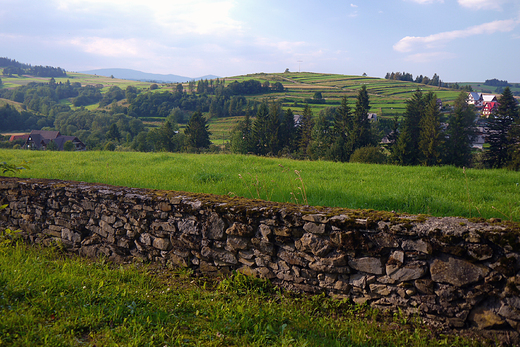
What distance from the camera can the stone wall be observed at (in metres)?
2.78

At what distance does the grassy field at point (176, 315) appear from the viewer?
2879 mm

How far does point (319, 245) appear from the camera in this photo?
352cm

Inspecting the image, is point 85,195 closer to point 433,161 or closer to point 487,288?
point 487,288

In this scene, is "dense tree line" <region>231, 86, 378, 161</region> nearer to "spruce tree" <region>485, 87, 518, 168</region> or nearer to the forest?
the forest


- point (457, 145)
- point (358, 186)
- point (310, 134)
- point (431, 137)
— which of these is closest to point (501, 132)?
point (457, 145)

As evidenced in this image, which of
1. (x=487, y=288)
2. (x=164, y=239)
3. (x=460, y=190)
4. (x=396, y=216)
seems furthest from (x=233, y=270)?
(x=460, y=190)

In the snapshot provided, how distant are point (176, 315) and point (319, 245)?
1.86 metres

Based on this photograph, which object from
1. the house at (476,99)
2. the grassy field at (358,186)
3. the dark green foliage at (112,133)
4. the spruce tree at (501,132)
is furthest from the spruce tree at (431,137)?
the house at (476,99)

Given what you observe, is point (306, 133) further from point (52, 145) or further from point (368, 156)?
point (52, 145)

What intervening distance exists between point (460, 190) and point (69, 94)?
172089mm

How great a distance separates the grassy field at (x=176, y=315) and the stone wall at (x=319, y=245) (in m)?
0.19

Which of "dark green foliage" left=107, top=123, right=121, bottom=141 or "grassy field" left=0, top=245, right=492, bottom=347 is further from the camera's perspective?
Answer: "dark green foliage" left=107, top=123, right=121, bottom=141

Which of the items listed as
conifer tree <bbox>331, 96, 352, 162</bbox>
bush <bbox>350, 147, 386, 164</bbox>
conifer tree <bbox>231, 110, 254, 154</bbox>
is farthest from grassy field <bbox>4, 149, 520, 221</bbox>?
conifer tree <bbox>231, 110, 254, 154</bbox>

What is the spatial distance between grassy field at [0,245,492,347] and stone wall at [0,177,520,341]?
19cm
